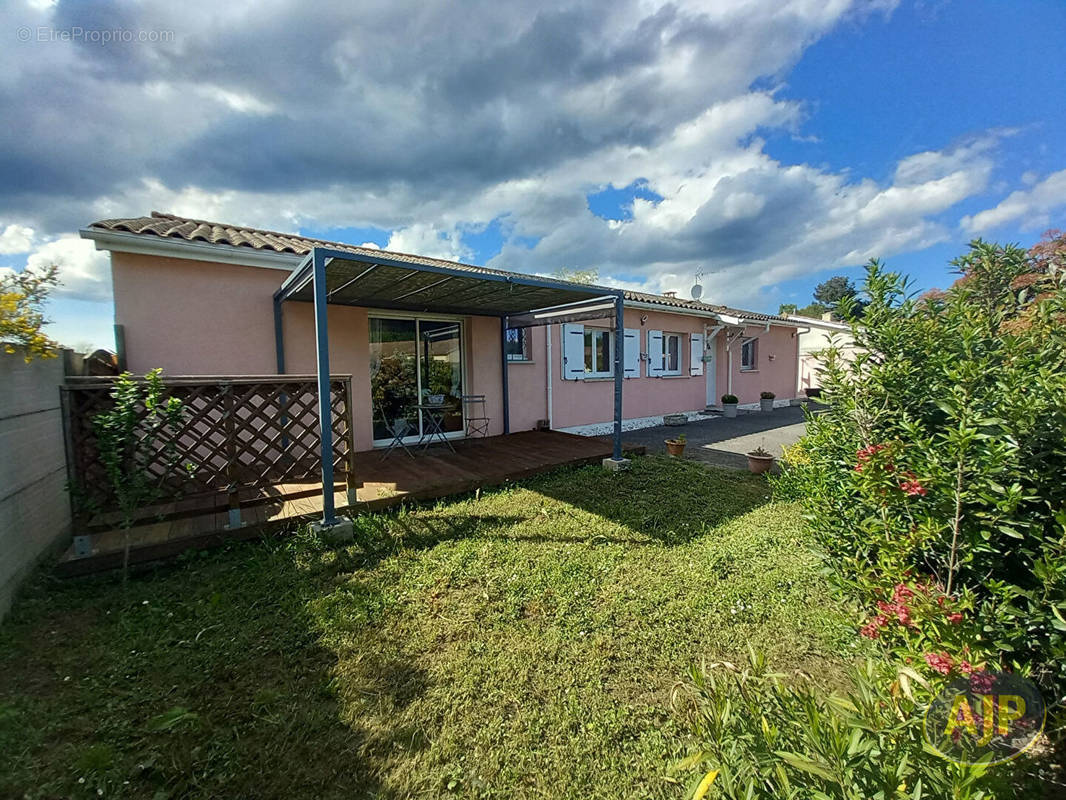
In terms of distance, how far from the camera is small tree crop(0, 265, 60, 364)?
8.53 ft

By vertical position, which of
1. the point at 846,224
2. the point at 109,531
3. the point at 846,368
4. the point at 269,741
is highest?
the point at 846,224

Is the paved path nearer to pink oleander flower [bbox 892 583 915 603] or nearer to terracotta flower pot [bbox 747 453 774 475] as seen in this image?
terracotta flower pot [bbox 747 453 774 475]

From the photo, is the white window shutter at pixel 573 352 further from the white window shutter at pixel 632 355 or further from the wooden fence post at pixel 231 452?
the wooden fence post at pixel 231 452

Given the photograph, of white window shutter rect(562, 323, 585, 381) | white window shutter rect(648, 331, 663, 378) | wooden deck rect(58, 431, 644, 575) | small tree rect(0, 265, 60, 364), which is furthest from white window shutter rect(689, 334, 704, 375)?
small tree rect(0, 265, 60, 364)

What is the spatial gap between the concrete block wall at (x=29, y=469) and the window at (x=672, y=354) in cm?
1105

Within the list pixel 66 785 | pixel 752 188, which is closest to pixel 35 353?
pixel 66 785

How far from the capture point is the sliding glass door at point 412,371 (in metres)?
6.79

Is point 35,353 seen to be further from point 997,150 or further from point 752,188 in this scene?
point 752,188

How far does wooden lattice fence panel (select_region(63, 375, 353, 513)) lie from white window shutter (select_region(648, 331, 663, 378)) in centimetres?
813

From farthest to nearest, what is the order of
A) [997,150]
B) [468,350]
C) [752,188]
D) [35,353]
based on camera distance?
[752,188]
[468,350]
[997,150]
[35,353]

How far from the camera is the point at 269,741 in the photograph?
189cm

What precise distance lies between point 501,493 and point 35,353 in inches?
166

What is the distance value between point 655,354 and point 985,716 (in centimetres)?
1009

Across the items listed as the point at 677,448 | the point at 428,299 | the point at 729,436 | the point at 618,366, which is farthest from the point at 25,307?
the point at 729,436
